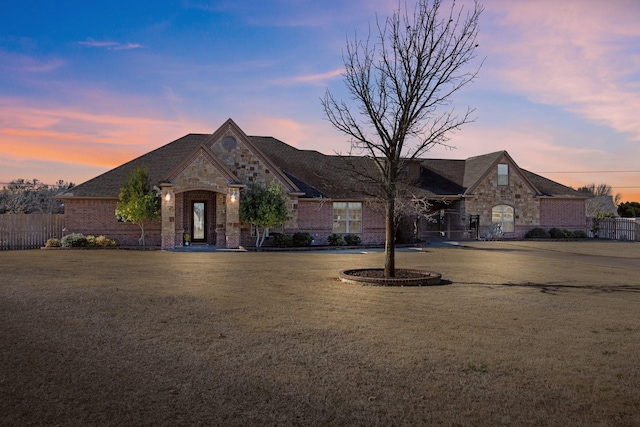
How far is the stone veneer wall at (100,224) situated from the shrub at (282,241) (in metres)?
6.54

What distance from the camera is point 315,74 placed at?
1822 centimetres

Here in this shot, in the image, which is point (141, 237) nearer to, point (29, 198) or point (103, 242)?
point (103, 242)

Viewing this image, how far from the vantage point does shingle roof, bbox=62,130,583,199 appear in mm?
30141

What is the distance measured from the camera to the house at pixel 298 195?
27.5 m

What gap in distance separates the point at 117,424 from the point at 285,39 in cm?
1589

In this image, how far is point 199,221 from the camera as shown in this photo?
2967cm

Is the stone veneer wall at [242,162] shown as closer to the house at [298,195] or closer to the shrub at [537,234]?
the house at [298,195]

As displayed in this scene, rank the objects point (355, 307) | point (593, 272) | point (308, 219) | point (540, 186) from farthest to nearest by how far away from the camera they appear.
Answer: point (540, 186), point (308, 219), point (593, 272), point (355, 307)

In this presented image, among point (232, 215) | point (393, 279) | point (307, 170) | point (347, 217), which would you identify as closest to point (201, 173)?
point (232, 215)

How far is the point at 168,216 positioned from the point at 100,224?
16.6 feet

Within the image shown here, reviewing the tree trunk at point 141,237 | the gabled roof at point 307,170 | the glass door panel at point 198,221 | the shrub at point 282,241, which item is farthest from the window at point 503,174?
the tree trunk at point 141,237

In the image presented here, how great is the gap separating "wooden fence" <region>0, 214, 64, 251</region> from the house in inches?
36.1

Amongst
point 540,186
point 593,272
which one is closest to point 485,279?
point 593,272

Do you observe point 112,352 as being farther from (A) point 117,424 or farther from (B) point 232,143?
(B) point 232,143
